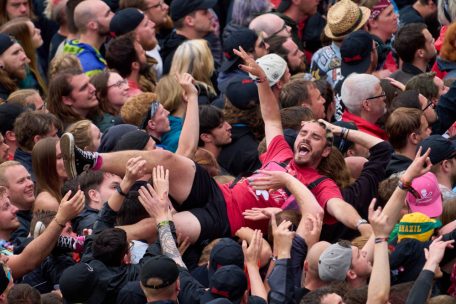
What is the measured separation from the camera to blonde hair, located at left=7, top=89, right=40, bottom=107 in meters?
12.8

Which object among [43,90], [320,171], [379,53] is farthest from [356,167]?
[43,90]

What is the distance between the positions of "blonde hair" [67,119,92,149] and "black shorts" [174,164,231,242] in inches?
51.4

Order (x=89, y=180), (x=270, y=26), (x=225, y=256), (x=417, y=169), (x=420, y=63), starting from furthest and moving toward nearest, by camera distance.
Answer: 1. (x=270, y=26)
2. (x=420, y=63)
3. (x=89, y=180)
4. (x=417, y=169)
5. (x=225, y=256)

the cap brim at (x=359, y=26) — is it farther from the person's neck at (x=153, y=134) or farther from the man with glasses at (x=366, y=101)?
the person's neck at (x=153, y=134)

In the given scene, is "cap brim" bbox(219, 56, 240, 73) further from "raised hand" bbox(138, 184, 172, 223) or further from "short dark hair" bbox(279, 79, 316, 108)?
"raised hand" bbox(138, 184, 172, 223)

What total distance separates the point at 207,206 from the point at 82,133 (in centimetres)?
156

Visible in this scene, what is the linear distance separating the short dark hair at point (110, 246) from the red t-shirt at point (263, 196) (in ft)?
4.75

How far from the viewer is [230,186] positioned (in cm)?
1112

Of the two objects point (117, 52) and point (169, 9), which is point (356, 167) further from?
point (169, 9)

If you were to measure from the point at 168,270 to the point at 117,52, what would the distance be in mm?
5183

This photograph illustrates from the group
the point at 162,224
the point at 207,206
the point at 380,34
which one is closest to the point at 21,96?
the point at 207,206

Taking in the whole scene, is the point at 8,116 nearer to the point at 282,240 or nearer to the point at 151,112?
the point at 151,112

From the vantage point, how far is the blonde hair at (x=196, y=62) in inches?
536

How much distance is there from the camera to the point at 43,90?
14.4 m
